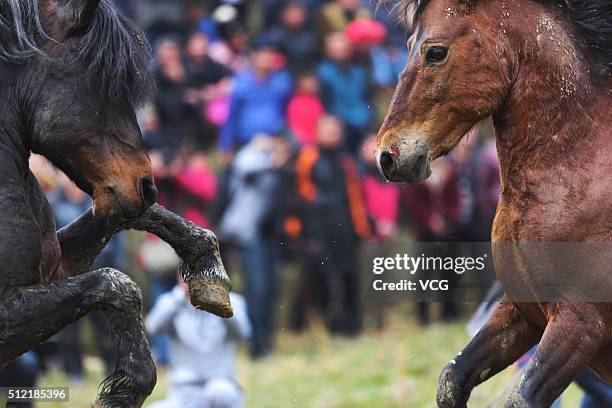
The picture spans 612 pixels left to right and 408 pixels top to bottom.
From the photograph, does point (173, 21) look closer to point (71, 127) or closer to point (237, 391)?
point (237, 391)

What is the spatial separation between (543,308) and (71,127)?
202cm

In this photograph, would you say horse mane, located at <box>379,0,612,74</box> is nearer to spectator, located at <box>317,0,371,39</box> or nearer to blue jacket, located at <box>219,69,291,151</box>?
blue jacket, located at <box>219,69,291,151</box>

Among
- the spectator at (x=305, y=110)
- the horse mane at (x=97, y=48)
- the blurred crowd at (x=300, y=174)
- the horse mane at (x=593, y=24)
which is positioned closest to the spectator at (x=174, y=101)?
the blurred crowd at (x=300, y=174)

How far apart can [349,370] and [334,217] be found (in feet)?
4.90

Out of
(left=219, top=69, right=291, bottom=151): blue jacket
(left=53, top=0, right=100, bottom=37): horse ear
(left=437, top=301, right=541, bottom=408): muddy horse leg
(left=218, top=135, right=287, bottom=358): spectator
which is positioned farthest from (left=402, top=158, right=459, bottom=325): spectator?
(left=53, top=0, right=100, bottom=37): horse ear

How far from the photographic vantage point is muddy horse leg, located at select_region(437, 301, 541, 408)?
5402 millimetres

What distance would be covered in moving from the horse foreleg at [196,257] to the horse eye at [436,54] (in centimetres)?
123

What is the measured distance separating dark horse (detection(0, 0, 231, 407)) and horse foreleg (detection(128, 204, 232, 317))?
32cm

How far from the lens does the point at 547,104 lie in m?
5.29

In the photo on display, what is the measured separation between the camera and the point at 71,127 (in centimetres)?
514

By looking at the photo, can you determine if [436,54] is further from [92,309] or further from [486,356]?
[92,309]

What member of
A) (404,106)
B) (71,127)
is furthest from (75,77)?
(404,106)

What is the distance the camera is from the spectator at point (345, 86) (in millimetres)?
11445

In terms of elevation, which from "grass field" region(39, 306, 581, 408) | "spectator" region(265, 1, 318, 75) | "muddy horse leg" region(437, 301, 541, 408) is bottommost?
"grass field" region(39, 306, 581, 408)
